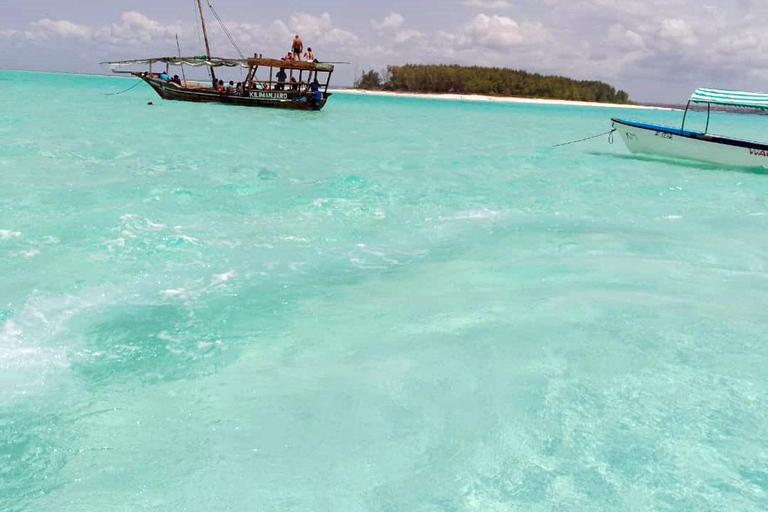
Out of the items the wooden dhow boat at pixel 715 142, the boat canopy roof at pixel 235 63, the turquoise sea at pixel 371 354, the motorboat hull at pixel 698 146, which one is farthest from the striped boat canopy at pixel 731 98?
the boat canopy roof at pixel 235 63

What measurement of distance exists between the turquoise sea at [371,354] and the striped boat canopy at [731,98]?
27.4 feet

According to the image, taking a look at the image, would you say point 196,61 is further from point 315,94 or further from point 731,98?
point 731,98

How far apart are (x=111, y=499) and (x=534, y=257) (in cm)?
657

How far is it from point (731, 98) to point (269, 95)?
26913 millimetres

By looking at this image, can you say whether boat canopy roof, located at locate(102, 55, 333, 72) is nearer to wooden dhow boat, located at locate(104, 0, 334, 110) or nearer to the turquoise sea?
wooden dhow boat, located at locate(104, 0, 334, 110)

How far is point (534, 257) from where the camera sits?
8.62 meters

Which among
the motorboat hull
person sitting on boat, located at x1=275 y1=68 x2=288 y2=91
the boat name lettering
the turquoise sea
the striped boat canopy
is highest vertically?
person sitting on boat, located at x1=275 y1=68 x2=288 y2=91

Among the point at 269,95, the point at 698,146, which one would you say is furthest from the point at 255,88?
the point at 698,146

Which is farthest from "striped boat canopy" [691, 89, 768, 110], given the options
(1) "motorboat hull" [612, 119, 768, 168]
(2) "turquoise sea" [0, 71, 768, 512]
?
(2) "turquoise sea" [0, 71, 768, 512]

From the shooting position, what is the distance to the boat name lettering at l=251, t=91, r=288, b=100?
123 ft

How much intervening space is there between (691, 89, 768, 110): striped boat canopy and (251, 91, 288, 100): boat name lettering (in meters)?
25.1

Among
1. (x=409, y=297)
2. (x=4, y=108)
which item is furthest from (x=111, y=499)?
(x=4, y=108)

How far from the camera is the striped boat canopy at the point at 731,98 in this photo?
18359mm

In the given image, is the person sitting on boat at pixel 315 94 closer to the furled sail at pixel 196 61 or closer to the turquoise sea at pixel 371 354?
the furled sail at pixel 196 61
